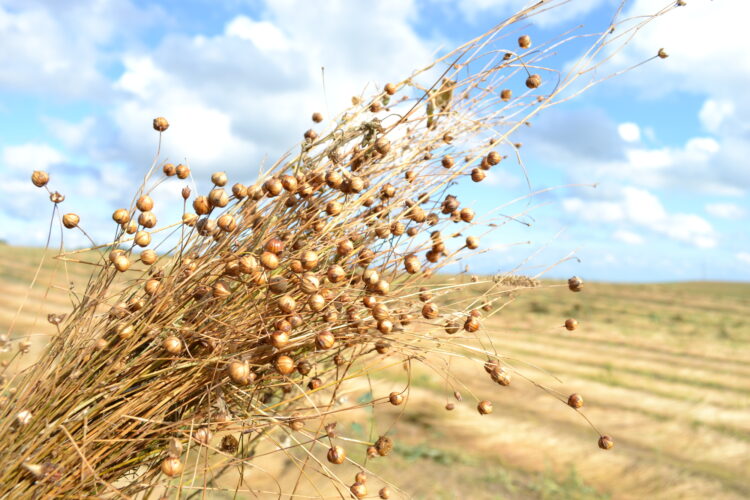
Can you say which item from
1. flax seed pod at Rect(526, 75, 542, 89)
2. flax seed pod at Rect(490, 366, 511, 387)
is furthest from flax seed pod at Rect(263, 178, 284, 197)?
flax seed pod at Rect(526, 75, 542, 89)

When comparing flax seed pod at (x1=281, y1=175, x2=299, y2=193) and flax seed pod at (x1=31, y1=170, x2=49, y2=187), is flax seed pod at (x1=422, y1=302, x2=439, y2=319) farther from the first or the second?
flax seed pod at (x1=31, y1=170, x2=49, y2=187)

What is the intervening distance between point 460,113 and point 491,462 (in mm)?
4660

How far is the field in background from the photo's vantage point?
15.6ft

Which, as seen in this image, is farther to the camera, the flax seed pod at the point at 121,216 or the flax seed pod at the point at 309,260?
the flax seed pod at the point at 121,216

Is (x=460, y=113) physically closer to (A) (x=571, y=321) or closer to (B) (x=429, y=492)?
(A) (x=571, y=321)

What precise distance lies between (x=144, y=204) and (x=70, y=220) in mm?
189

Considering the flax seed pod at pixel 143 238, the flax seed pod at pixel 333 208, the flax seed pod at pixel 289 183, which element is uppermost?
the flax seed pod at pixel 289 183

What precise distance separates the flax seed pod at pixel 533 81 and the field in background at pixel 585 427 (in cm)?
59

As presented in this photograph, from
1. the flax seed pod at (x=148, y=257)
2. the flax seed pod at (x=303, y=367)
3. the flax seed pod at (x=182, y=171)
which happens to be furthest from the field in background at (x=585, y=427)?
the flax seed pod at (x=303, y=367)

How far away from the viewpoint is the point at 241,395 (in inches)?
46.2

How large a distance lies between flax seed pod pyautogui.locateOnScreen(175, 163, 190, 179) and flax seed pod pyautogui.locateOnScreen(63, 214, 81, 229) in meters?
0.24

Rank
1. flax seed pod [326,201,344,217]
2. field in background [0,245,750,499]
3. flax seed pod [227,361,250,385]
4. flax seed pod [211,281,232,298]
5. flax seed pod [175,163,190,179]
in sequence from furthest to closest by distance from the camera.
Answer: field in background [0,245,750,499]
flax seed pod [175,163,190,179]
flax seed pod [326,201,344,217]
flax seed pod [211,281,232,298]
flax seed pod [227,361,250,385]

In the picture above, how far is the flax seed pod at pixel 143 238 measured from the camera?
118 cm

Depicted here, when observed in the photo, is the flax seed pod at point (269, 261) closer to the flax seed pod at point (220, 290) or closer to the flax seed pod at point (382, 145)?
the flax seed pod at point (220, 290)
